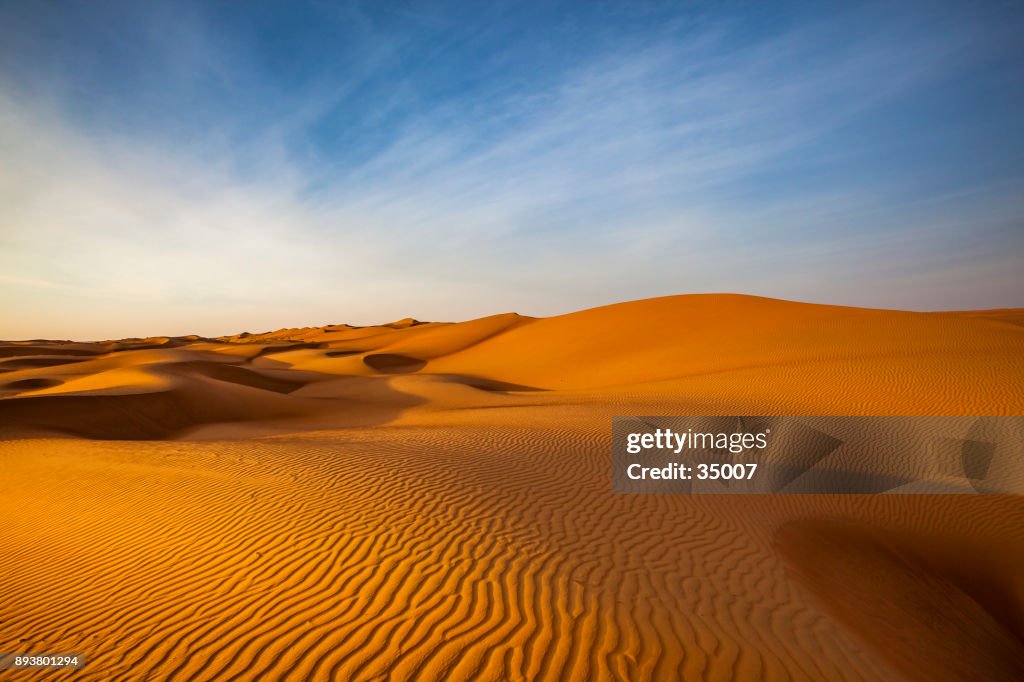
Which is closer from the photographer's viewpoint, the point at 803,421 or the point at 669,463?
the point at 669,463

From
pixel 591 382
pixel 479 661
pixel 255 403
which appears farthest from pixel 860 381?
pixel 255 403

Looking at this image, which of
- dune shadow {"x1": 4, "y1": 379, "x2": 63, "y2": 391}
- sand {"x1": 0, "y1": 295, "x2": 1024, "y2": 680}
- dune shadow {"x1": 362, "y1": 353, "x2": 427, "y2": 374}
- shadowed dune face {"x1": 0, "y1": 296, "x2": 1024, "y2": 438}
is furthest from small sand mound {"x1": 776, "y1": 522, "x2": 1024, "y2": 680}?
dune shadow {"x1": 362, "y1": 353, "x2": 427, "y2": 374}

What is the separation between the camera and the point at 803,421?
40.0ft

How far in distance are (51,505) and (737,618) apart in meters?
10.1

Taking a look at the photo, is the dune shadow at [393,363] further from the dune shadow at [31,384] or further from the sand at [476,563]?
the sand at [476,563]

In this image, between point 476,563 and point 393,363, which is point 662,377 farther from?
point 393,363

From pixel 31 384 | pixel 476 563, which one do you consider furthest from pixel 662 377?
pixel 31 384

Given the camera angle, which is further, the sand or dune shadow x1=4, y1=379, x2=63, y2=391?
dune shadow x1=4, y1=379, x2=63, y2=391

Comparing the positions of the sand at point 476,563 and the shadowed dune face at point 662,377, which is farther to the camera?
the shadowed dune face at point 662,377

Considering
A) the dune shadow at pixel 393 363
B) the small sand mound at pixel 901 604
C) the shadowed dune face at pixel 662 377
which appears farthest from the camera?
the dune shadow at pixel 393 363

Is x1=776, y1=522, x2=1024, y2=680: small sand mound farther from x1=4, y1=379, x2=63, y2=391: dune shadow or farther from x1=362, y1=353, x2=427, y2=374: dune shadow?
x1=362, y1=353, x2=427, y2=374: dune shadow

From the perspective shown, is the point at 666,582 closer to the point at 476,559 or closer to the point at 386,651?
the point at 476,559

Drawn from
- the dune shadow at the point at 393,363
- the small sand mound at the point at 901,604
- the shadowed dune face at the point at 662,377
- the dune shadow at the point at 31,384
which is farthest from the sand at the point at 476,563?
the dune shadow at the point at 393,363

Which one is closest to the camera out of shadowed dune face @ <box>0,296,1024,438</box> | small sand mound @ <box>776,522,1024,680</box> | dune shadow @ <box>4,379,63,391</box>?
small sand mound @ <box>776,522,1024,680</box>
